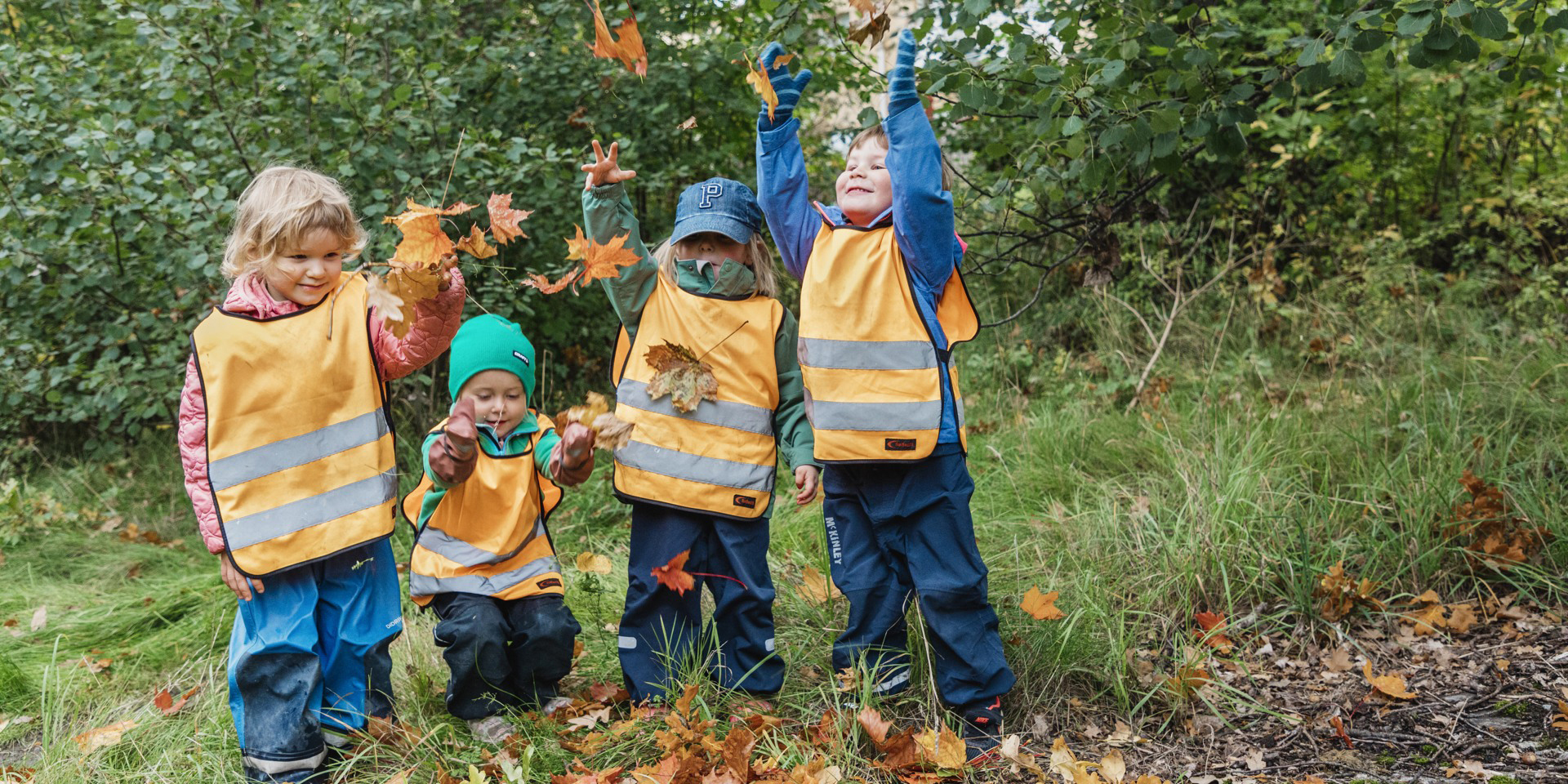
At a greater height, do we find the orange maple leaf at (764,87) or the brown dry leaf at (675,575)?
the orange maple leaf at (764,87)

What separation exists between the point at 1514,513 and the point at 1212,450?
1.02 meters

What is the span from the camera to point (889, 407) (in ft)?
9.02

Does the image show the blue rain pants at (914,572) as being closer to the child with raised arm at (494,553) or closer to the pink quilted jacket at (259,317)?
the child with raised arm at (494,553)

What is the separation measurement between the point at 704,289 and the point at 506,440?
0.68 metres

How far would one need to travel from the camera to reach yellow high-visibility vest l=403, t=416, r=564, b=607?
2.86 metres

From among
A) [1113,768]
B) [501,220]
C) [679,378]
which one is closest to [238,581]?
[501,220]

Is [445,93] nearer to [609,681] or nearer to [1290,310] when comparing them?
[609,681]

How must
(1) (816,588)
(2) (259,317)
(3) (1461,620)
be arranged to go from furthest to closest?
(1) (816,588) → (3) (1461,620) → (2) (259,317)

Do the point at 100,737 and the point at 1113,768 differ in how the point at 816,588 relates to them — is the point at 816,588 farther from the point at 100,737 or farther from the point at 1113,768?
the point at 100,737

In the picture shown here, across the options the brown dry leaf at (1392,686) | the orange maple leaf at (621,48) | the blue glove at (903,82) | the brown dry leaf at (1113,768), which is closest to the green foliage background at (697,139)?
the orange maple leaf at (621,48)

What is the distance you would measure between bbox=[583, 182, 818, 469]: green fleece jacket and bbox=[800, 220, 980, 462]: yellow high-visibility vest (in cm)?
17

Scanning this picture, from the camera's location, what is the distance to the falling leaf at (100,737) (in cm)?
285

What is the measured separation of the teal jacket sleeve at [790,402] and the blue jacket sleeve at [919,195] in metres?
0.45

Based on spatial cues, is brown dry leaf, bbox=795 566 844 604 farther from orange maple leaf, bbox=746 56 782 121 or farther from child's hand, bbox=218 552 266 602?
child's hand, bbox=218 552 266 602
